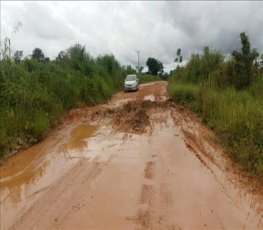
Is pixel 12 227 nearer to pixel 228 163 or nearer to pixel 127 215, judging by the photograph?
pixel 127 215

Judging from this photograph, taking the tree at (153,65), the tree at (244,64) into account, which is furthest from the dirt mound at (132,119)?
the tree at (153,65)

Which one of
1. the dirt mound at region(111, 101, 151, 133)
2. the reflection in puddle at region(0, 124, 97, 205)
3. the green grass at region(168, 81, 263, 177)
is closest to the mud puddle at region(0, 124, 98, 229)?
the reflection in puddle at region(0, 124, 97, 205)

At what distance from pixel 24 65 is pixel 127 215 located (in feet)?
36.1

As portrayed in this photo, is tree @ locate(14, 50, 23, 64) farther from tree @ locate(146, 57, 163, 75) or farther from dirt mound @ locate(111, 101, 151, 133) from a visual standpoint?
tree @ locate(146, 57, 163, 75)

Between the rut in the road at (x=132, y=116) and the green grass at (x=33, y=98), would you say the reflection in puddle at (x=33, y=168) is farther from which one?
the rut in the road at (x=132, y=116)

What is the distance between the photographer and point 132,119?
13.6 meters

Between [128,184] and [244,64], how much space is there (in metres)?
11.0

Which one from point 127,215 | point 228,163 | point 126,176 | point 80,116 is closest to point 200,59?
point 80,116

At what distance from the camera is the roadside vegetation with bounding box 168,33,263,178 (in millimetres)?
9123

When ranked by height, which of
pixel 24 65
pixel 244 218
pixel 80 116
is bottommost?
pixel 244 218

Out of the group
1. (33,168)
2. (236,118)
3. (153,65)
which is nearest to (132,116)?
(236,118)

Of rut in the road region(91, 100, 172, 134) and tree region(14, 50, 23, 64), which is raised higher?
tree region(14, 50, 23, 64)

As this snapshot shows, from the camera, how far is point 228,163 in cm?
871

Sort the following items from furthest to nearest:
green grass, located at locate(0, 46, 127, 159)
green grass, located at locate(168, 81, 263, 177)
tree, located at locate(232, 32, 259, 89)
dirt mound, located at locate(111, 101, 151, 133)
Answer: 1. tree, located at locate(232, 32, 259, 89)
2. dirt mound, located at locate(111, 101, 151, 133)
3. green grass, located at locate(0, 46, 127, 159)
4. green grass, located at locate(168, 81, 263, 177)
